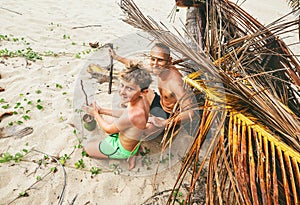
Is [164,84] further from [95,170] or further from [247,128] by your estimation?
[247,128]

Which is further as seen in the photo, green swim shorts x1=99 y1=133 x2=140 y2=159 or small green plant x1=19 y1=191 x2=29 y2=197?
green swim shorts x1=99 y1=133 x2=140 y2=159

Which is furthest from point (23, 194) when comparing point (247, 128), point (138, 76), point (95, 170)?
point (247, 128)

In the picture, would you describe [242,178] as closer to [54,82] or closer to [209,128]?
[209,128]

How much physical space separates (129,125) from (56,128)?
1.07m

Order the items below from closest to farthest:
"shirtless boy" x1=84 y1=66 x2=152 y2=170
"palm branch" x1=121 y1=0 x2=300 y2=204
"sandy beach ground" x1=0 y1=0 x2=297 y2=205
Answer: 1. "palm branch" x1=121 y1=0 x2=300 y2=204
2. "sandy beach ground" x1=0 y1=0 x2=297 y2=205
3. "shirtless boy" x1=84 y1=66 x2=152 y2=170

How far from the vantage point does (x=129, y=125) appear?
2.39 metres

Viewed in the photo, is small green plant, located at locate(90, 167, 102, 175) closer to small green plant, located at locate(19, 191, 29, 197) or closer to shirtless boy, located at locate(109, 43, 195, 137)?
small green plant, located at locate(19, 191, 29, 197)

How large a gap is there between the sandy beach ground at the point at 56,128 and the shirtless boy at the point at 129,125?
0.12 m

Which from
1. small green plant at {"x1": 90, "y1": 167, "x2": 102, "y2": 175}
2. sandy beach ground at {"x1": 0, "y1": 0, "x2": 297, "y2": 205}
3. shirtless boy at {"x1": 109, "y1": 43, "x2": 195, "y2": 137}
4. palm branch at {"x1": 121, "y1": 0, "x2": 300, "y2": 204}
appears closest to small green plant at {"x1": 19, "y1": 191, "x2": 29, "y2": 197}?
sandy beach ground at {"x1": 0, "y1": 0, "x2": 297, "y2": 205}

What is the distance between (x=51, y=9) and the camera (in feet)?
24.9

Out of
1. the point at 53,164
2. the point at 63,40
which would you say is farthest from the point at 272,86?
the point at 63,40

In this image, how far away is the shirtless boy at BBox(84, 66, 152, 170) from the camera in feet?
7.82

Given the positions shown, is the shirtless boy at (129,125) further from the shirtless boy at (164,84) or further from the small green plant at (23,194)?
the small green plant at (23,194)

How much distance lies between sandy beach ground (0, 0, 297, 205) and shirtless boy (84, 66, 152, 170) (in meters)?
0.12
